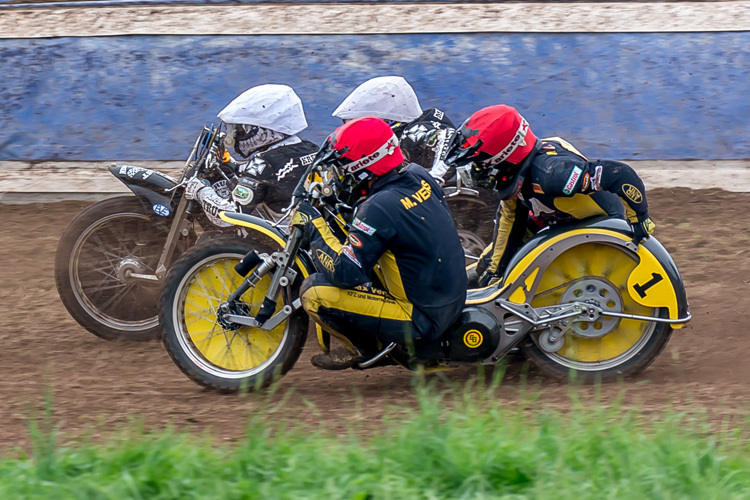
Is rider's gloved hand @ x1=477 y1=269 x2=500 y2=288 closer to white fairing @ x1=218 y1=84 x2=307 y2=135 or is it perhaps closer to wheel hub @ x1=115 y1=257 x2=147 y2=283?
white fairing @ x1=218 y1=84 x2=307 y2=135

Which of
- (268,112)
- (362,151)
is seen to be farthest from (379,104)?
(362,151)

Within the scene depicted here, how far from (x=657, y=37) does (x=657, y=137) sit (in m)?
1.09

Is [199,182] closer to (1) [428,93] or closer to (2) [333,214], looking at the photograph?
(2) [333,214]

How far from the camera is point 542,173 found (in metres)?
5.32

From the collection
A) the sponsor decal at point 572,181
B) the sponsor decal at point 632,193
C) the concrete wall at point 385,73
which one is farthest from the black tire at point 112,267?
the concrete wall at point 385,73

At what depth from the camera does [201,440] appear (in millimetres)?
4551

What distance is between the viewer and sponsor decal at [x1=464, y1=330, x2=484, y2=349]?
537 centimetres

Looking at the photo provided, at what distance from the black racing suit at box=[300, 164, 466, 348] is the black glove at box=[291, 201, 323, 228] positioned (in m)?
0.04

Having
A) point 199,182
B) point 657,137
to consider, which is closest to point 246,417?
point 199,182

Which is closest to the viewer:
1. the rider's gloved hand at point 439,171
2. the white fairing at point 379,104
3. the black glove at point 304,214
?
the black glove at point 304,214

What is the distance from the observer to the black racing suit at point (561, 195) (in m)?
5.26

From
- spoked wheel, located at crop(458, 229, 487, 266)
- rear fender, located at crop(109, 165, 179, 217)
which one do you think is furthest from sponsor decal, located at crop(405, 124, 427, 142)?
rear fender, located at crop(109, 165, 179, 217)

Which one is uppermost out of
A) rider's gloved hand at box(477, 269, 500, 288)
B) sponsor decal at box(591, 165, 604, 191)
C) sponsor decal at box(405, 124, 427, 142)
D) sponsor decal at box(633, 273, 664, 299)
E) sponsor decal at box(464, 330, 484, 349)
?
sponsor decal at box(591, 165, 604, 191)

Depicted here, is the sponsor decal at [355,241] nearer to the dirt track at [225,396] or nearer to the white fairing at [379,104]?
the dirt track at [225,396]
